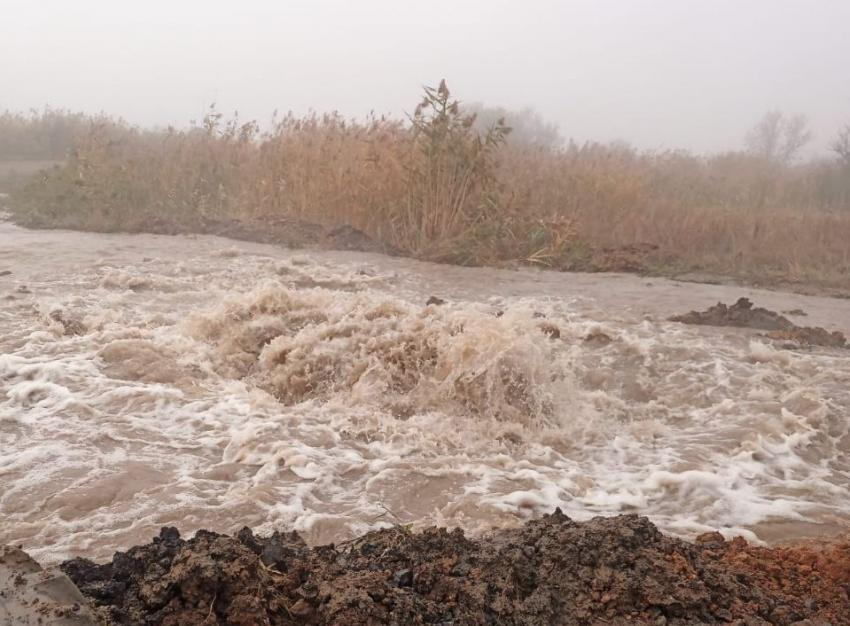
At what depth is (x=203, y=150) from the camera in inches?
522

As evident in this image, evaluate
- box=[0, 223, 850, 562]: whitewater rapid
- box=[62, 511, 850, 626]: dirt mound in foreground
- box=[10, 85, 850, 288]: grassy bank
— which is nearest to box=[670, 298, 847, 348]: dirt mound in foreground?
box=[0, 223, 850, 562]: whitewater rapid

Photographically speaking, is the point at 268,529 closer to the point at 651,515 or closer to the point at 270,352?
the point at 651,515

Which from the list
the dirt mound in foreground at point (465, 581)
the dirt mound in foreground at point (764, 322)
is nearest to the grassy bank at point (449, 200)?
the dirt mound in foreground at point (764, 322)

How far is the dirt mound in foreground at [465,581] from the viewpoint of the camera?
7.36 ft

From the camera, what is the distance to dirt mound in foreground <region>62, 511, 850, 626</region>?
2.24m

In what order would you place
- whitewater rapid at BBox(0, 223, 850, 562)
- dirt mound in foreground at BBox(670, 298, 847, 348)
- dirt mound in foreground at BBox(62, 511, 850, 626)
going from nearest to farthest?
dirt mound in foreground at BBox(62, 511, 850, 626), whitewater rapid at BBox(0, 223, 850, 562), dirt mound in foreground at BBox(670, 298, 847, 348)

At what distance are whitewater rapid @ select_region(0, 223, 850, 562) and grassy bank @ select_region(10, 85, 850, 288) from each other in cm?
247

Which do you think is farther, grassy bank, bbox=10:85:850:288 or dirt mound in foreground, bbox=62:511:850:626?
grassy bank, bbox=10:85:850:288

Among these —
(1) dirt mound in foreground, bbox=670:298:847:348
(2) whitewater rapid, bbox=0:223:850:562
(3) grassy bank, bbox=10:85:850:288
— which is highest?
(3) grassy bank, bbox=10:85:850:288

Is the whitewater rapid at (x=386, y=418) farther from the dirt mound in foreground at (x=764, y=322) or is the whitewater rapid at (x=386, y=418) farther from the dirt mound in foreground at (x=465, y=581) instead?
the dirt mound in foreground at (x=465, y=581)

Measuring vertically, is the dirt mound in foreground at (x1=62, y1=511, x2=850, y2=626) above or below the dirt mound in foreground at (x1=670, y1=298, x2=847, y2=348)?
below

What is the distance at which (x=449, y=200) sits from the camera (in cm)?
993

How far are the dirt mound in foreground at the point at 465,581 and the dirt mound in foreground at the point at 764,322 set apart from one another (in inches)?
164

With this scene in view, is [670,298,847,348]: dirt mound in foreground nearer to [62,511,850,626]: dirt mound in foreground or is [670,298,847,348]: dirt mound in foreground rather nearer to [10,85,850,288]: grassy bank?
[10,85,850,288]: grassy bank
